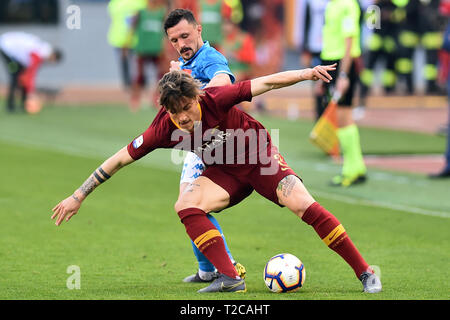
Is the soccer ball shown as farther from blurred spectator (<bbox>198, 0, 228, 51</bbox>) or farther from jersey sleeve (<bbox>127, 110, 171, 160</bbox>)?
blurred spectator (<bbox>198, 0, 228, 51</bbox>)

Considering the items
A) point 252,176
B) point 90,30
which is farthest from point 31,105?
point 252,176

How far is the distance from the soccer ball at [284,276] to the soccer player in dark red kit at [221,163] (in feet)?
0.65

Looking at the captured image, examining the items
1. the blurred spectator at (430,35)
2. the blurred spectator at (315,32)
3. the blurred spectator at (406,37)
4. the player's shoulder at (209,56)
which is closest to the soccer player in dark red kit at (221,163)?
the player's shoulder at (209,56)

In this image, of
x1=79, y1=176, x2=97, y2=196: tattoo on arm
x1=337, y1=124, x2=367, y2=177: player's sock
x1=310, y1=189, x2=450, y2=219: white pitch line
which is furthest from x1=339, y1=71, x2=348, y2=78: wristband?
x1=79, y1=176, x2=97, y2=196: tattoo on arm

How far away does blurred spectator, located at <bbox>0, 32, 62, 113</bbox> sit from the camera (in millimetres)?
19391

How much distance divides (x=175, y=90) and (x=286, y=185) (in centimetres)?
95

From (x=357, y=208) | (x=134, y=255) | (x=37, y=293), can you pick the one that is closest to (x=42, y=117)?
(x=357, y=208)

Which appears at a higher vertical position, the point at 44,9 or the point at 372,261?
the point at 44,9

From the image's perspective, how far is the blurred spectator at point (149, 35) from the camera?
2134cm

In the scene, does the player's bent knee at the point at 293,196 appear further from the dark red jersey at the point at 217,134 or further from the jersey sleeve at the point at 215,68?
the jersey sleeve at the point at 215,68
